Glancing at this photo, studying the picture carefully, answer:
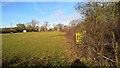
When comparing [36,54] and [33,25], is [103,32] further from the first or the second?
[33,25]

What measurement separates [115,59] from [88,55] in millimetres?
1123

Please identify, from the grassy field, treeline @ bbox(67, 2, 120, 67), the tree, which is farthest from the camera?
the tree

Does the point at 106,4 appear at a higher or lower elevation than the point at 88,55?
higher

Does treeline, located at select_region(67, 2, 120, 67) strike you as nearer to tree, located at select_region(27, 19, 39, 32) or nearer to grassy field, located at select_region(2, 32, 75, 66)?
grassy field, located at select_region(2, 32, 75, 66)

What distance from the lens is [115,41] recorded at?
389 centimetres

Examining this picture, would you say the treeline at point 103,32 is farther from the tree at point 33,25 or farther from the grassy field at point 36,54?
the tree at point 33,25

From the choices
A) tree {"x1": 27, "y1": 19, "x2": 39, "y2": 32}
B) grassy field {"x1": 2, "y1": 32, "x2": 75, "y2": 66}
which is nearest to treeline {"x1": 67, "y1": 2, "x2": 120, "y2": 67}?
grassy field {"x1": 2, "y1": 32, "x2": 75, "y2": 66}

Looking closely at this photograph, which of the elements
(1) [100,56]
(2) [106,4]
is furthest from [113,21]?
(1) [100,56]

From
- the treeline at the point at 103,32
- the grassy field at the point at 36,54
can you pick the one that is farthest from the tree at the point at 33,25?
the treeline at the point at 103,32

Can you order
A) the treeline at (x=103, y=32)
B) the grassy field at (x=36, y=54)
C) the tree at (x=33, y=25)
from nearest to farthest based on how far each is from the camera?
1. the treeline at (x=103, y=32)
2. the grassy field at (x=36, y=54)
3. the tree at (x=33, y=25)

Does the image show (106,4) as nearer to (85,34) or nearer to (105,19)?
(105,19)

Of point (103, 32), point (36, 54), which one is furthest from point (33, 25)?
point (103, 32)

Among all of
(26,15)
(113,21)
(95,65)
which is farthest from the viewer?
(26,15)

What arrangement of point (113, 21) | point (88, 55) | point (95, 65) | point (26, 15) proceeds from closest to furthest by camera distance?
point (113, 21), point (95, 65), point (88, 55), point (26, 15)
